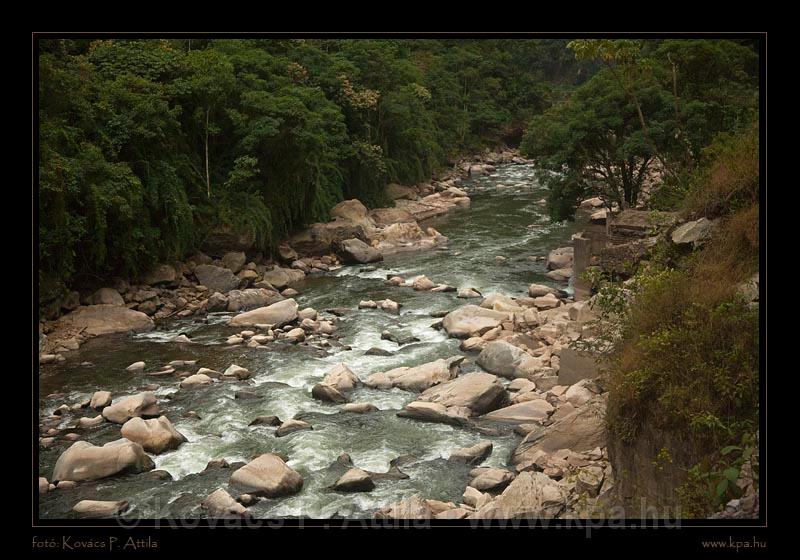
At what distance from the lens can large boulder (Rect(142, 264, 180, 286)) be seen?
1495cm

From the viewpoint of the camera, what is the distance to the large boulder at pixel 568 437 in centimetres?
733

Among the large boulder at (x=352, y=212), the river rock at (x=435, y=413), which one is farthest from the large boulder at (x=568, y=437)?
the large boulder at (x=352, y=212)

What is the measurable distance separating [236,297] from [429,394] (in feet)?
20.1

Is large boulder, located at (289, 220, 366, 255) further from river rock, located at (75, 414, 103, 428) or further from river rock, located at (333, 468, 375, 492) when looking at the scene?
river rock, located at (333, 468, 375, 492)

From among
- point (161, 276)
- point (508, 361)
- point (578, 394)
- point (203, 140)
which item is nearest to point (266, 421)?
point (508, 361)

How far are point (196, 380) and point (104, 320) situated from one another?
3533 mm

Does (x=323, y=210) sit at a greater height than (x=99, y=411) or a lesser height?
greater

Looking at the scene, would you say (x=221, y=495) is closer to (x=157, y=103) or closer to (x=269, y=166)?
(x=157, y=103)

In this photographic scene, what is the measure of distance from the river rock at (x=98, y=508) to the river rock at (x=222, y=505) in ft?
2.31

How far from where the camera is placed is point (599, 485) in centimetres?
638

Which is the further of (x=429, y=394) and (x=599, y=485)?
(x=429, y=394)

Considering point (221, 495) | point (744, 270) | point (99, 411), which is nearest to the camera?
point (744, 270)

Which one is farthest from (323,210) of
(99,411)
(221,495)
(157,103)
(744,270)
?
(744,270)

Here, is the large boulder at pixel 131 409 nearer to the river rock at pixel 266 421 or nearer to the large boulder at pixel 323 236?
the river rock at pixel 266 421
